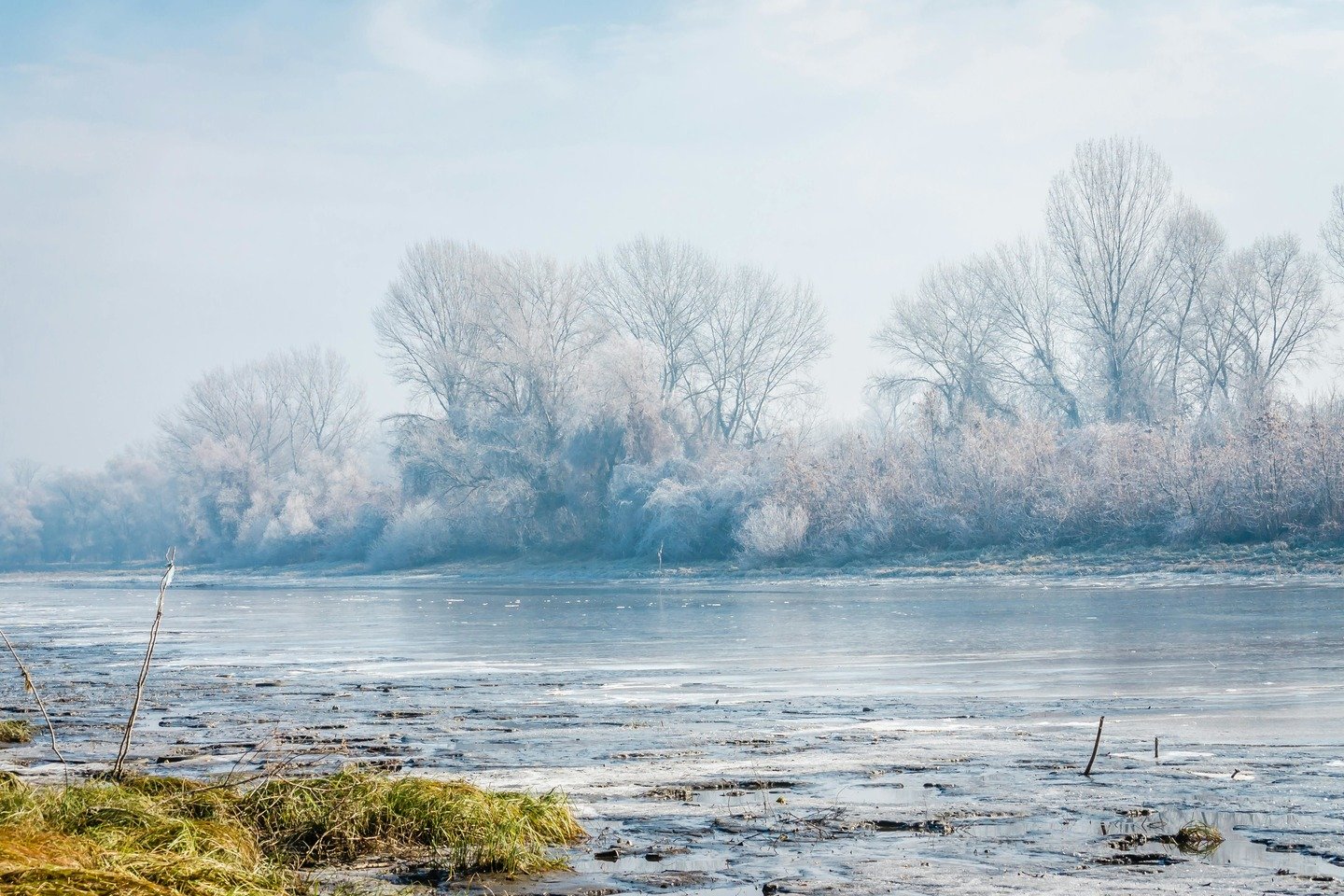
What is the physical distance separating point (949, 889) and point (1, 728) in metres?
8.92

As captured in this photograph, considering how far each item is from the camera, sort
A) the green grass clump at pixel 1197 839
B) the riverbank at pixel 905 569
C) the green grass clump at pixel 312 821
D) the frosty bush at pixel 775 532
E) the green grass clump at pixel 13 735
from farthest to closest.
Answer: the frosty bush at pixel 775 532
the riverbank at pixel 905 569
the green grass clump at pixel 13 735
the green grass clump at pixel 1197 839
the green grass clump at pixel 312 821

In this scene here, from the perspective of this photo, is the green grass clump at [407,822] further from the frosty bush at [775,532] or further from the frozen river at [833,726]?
the frosty bush at [775,532]

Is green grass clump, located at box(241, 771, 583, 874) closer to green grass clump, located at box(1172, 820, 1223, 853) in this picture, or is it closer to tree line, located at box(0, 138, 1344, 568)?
green grass clump, located at box(1172, 820, 1223, 853)

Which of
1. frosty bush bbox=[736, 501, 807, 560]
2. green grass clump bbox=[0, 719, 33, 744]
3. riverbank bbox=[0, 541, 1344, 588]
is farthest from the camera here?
frosty bush bbox=[736, 501, 807, 560]

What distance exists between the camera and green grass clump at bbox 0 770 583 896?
6402mm

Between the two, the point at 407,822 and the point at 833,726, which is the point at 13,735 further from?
the point at 833,726

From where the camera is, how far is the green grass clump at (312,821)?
6.40m

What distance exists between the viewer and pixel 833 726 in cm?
1195

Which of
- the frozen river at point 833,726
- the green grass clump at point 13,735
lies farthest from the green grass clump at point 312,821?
the green grass clump at point 13,735

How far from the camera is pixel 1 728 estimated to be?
1201 cm

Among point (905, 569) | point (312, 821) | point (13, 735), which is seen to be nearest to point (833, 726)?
point (312, 821)

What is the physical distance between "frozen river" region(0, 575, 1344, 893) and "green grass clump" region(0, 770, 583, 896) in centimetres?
39

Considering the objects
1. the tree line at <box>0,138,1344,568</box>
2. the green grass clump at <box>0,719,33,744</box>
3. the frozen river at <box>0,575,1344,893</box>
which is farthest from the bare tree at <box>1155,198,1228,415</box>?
the green grass clump at <box>0,719,33,744</box>

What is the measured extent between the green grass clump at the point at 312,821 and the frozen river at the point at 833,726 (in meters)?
0.39
